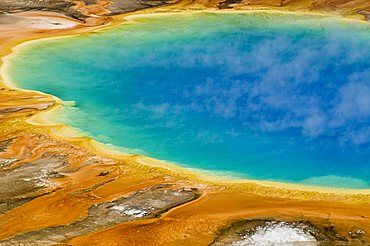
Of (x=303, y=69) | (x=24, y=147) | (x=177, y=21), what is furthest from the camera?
(x=177, y=21)

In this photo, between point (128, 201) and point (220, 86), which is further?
point (220, 86)

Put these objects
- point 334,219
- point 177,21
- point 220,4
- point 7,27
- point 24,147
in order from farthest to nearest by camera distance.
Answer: point 220,4, point 177,21, point 7,27, point 24,147, point 334,219

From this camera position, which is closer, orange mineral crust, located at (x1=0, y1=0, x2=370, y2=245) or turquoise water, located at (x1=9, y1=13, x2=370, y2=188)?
orange mineral crust, located at (x1=0, y1=0, x2=370, y2=245)

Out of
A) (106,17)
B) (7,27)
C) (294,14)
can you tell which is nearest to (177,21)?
(106,17)

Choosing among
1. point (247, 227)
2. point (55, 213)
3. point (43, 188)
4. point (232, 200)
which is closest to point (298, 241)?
point (247, 227)

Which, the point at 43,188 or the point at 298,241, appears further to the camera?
the point at 43,188

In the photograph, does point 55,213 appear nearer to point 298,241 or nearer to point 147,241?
point 147,241

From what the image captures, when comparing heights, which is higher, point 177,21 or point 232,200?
point 177,21

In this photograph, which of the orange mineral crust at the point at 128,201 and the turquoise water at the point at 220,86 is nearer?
the orange mineral crust at the point at 128,201
